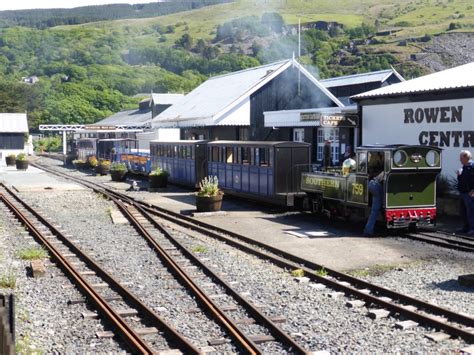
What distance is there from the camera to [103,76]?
519 feet

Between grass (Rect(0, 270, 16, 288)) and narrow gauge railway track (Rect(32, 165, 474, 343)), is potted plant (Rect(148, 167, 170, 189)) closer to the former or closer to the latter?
narrow gauge railway track (Rect(32, 165, 474, 343))

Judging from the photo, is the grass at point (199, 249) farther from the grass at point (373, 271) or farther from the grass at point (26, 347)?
the grass at point (26, 347)

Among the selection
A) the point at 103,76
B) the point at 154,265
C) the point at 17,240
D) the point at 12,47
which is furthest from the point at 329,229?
the point at 12,47

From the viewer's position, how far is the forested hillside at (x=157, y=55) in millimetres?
105250

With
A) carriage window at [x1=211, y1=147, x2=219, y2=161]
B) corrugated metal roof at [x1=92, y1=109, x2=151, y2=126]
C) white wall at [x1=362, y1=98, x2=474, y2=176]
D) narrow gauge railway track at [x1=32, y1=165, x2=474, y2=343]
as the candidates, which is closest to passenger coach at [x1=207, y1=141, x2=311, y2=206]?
carriage window at [x1=211, y1=147, x2=219, y2=161]

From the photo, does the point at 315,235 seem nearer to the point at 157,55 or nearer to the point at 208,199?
the point at 208,199

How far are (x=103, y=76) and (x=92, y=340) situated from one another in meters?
156

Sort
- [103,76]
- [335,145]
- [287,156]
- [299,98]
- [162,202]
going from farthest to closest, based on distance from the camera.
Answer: [103,76]
[299,98]
[335,145]
[162,202]
[287,156]

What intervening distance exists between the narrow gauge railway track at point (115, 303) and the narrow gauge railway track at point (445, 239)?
708 cm

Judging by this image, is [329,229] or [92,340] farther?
[329,229]

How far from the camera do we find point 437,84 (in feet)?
65.8

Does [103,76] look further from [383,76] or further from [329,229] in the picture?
[329,229]

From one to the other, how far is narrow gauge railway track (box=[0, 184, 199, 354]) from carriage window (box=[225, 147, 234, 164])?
8.59 m

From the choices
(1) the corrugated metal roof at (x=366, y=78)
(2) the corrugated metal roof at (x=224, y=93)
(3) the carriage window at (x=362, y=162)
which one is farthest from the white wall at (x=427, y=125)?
(1) the corrugated metal roof at (x=366, y=78)
